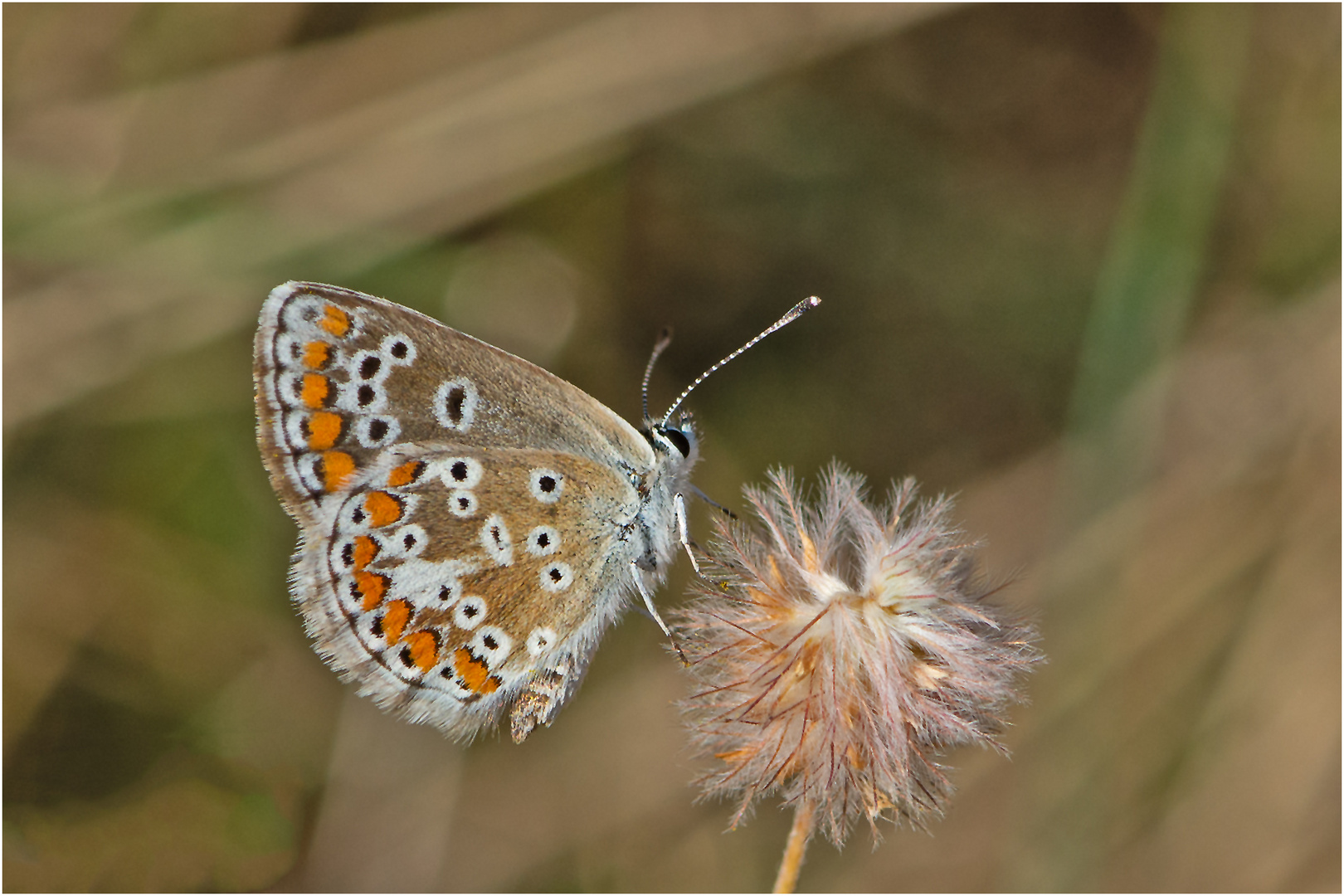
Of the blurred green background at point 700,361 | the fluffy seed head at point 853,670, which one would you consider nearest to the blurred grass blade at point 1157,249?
the blurred green background at point 700,361

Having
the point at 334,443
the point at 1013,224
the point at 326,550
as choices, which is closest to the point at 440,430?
the point at 334,443

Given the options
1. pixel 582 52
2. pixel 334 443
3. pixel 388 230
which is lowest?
pixel 334 443

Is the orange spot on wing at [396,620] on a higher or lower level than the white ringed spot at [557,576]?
lower

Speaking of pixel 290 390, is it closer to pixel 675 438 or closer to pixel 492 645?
pixel 492 645

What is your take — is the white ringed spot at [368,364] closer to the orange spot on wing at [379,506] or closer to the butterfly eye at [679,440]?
the orange spot on wing at [379,506]

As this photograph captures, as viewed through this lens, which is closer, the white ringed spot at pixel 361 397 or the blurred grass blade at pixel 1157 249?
the white ringed spot at pixel 361 397

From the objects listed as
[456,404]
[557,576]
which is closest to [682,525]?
[557,576]

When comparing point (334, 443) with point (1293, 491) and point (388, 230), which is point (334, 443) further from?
point (1293, 491)
